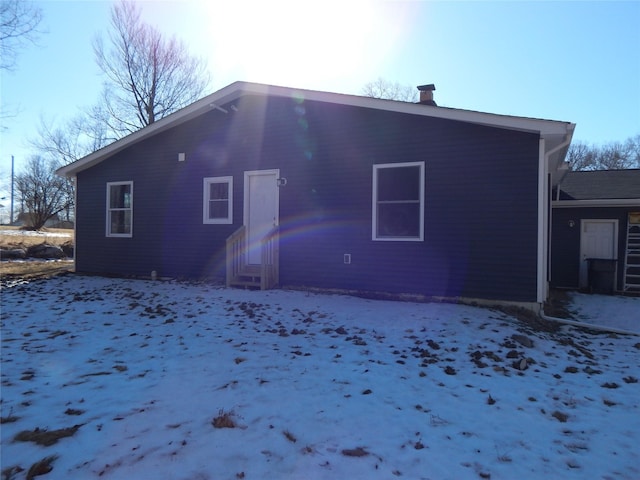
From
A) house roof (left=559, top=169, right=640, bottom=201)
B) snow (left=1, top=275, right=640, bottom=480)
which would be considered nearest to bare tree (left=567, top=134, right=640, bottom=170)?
house roof (left=559, top=169, right=640, bottom=201)

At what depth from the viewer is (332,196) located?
27.0ft

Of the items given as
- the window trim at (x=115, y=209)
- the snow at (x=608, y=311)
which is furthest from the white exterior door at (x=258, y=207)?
the snow at (x=608, y=311)

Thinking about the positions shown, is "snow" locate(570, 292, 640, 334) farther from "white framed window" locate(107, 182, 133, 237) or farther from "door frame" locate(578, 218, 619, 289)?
"white framed window" locate(107, 182, 133, 237)

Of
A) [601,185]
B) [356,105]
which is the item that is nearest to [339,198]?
[356,105]

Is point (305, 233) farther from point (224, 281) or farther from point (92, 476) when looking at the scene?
point (92, 476)

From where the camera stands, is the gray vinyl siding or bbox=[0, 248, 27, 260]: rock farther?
bbox=[0, 248, 27, 260]: rock

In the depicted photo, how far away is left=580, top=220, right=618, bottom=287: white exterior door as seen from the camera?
11.1m

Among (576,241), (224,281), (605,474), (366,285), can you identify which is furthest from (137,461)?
(576,241)

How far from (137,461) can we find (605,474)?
8.92ft

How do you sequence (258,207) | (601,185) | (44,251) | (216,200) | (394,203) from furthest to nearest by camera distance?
(44,251) → (601,185) → (216,200) → (258,207) → (394,203)

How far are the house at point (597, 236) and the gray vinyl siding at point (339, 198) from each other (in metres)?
5.79

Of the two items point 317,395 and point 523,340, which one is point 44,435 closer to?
point 317,395

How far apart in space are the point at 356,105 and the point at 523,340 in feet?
17.0

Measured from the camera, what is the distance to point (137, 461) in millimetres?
2271
